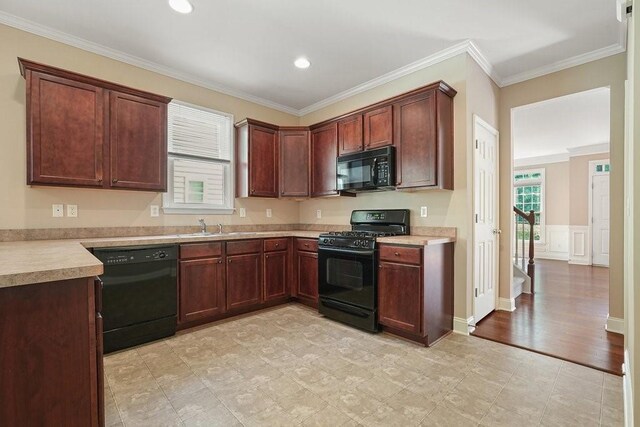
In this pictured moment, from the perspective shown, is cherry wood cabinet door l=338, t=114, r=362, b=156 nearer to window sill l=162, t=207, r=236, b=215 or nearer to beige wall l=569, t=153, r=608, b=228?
window sill l=162, t=207, r=236, b=215

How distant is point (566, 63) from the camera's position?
10.9 ft

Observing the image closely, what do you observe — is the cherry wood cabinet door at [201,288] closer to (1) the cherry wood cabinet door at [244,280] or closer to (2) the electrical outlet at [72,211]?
(1) the cherry wood cabinet door at [244,280]

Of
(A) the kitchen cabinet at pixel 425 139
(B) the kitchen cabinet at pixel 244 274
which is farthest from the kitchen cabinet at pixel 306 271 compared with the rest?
(A) the kitchen cabinet at pixel 425 139

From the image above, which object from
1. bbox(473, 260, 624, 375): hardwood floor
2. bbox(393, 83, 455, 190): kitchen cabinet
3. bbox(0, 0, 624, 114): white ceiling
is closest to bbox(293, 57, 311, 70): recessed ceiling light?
bbox(0, 0, 624, 114): white ceiling

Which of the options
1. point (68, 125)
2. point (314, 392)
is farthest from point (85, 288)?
point (68, 125)

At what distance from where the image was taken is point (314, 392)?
79.2 inches

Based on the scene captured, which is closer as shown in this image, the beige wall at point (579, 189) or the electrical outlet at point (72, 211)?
the electrical outlet at point (72, 211)

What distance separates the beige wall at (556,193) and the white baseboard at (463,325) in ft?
22.9

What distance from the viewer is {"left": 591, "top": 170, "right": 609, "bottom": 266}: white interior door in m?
6.82

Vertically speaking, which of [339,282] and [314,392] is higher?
[339,282]

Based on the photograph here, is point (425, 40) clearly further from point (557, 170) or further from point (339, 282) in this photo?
point (557, 170)

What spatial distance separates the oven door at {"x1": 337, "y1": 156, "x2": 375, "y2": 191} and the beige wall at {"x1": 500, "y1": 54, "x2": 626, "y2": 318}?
1747mm

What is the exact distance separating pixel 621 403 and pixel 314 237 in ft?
9.26

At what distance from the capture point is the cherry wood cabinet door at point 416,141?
9.82 ft
